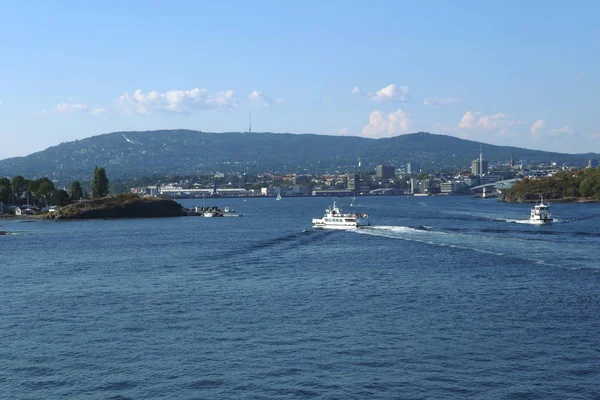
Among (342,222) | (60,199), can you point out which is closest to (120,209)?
(60,199)

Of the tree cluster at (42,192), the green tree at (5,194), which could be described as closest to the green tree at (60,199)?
the tree cluster at (42,192)

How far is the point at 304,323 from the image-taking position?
82.4 feet

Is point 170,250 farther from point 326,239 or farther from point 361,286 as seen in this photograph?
point 361,286

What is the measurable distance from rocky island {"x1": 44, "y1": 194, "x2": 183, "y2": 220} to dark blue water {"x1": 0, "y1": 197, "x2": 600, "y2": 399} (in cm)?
4272

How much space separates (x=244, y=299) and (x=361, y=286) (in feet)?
17.7

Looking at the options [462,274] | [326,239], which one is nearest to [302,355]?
[462,274]

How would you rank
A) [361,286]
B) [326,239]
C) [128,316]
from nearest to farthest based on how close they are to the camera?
1. [128,316]
2. [361,286]
3. [326,239]

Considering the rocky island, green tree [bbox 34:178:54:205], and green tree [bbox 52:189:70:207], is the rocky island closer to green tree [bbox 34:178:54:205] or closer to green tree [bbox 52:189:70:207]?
green tree [bbox 52:189:70:207]

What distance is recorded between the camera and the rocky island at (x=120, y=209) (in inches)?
3511

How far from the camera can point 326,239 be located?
56250 mm

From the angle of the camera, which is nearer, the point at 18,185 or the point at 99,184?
the point at 99,184

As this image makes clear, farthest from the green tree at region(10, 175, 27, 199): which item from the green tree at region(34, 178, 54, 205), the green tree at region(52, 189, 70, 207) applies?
the green tree at region(52, 189, 70, 207)

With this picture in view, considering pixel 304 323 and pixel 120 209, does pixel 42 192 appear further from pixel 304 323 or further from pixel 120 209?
pixel 304 323

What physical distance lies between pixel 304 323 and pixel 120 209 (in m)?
70.0
